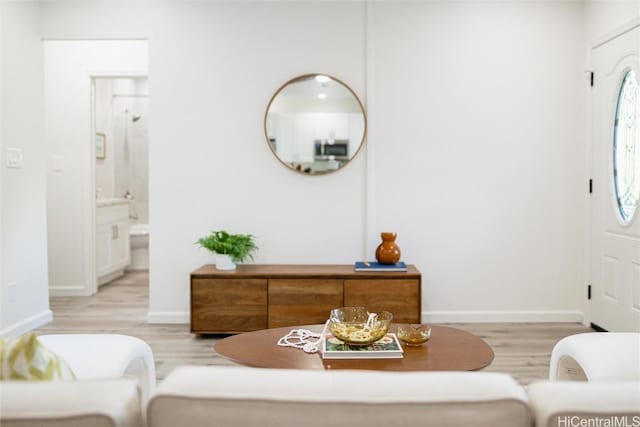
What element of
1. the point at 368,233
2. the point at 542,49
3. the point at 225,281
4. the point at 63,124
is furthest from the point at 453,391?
the point at 63,124

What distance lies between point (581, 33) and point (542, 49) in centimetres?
32

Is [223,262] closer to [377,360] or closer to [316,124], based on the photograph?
[316,124]

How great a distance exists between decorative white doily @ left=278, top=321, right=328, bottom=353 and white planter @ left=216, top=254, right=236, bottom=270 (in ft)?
5.26

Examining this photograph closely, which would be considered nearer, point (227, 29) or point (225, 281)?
point (225, 281)

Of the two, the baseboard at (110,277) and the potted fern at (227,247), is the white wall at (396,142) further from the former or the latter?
the baseboard at (110,277)

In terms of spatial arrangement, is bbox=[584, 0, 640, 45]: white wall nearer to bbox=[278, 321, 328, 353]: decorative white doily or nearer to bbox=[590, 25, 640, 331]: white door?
bbox=[590, 25, 640, 331]: white door

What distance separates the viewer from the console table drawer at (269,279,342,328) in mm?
3854

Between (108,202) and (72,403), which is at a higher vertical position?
(108,202)

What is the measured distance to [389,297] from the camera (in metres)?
3.84

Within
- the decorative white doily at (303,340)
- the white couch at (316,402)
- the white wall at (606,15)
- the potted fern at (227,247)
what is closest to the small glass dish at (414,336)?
the decorative white doily at (303,340)

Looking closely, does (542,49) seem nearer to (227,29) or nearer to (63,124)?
(227,29)

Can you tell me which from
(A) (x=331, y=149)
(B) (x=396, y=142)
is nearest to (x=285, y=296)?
(A) (x=331, y=149)

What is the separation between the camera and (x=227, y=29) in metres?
4.27

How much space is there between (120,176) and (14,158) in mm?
3347
